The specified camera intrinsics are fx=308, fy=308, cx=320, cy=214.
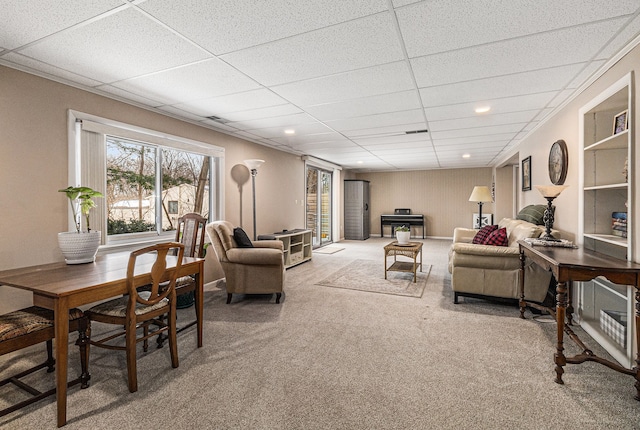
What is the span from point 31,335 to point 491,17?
125 inches

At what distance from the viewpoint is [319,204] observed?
27.0 ft

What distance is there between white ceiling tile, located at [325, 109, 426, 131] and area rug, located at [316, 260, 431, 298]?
2.24 meters

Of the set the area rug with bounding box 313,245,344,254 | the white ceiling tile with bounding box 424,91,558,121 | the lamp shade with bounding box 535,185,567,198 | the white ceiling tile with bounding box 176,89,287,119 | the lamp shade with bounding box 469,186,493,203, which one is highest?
the white ceiling tile with bounding box 424,91,558,121

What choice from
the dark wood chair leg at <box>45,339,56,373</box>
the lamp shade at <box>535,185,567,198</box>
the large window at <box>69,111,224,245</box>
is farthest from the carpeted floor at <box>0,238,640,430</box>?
the large window at <box>69,111,224,245</box>

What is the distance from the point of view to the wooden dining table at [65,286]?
1.64 metres

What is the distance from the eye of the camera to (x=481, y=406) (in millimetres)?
1763

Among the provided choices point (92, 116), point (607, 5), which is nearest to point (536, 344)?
point (607, 5)

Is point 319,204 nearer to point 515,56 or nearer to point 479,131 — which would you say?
point 479,131

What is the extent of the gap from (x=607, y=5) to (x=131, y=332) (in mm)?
3332

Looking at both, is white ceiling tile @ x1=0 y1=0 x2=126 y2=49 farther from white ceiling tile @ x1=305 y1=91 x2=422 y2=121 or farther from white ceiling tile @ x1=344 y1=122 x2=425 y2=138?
white ceiling tile @ x1=344 y1=122 x2=425 y2=138

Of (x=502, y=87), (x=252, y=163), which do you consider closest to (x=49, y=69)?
(x=252, y=163)

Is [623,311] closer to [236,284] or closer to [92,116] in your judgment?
[236,284]

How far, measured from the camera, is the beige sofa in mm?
3205

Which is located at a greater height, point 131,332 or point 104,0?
point 104,0
